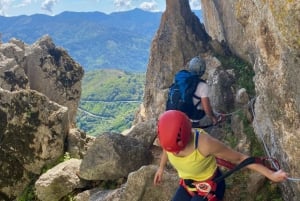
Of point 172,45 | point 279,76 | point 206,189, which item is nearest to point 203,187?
point 206,189

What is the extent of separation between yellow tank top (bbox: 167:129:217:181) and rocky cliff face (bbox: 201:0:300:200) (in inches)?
123

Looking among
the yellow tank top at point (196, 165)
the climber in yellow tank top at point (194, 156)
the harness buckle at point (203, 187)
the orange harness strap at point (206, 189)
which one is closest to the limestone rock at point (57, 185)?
the climber in yellow tank top at point (194, 156)

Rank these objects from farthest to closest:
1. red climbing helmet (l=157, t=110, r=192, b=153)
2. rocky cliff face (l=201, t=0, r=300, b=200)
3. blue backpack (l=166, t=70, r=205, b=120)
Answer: blue backpack (l=166, t=70, r=205, b=120) → rocky cliff face (l=201, t=0, r=300, b=200) → red climbing helmet (l=157, t=110, r=192, b=153)

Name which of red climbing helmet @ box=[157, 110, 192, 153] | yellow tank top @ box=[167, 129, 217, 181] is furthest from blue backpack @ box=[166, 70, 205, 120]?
red climbing helmet @ box=[157, 110, 192, 153]

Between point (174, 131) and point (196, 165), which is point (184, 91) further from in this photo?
point (174, 131)

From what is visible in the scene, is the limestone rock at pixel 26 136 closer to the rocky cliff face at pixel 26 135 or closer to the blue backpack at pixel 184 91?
the rocky cliff face at pixel 26 135

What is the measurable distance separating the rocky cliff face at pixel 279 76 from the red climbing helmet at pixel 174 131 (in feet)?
10.9

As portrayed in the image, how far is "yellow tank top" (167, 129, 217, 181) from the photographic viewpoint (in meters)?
9.61

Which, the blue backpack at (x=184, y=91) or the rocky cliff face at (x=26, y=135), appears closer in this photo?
the blue backpack at (x=184, y=91)

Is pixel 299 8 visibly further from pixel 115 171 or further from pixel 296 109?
pixel 115 171

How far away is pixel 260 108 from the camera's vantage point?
1571 cm

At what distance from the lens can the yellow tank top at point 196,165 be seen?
9609 mm

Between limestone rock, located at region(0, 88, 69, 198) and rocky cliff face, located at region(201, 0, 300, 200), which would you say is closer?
rocky cliff face, located at region(201, 0, 300, 200)

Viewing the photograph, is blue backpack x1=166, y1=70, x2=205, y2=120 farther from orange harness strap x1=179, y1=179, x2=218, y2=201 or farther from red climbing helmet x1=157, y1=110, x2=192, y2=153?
red climbing helmet x1=157, y1=110, x2=192, y2=153
